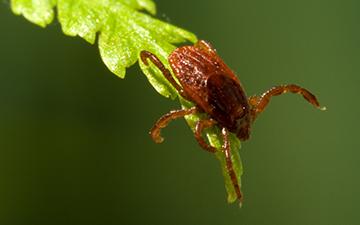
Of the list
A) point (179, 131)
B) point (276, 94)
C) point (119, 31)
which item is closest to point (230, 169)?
point (276, 94)

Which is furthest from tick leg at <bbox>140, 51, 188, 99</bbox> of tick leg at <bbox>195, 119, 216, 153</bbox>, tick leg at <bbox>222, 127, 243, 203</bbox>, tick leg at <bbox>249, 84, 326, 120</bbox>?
tick leg at <bbox>249, 84, 326, 120</bbox>

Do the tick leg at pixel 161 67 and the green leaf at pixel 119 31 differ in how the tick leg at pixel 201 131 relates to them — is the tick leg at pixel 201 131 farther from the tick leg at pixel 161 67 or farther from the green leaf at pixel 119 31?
the tick leg at pixel 161 67

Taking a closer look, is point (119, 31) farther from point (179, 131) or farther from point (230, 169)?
point (179, 131)

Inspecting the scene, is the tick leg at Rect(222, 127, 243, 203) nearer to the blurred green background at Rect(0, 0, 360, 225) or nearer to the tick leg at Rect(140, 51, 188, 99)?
the tick leg at Rect(140, 51, 188, 99)

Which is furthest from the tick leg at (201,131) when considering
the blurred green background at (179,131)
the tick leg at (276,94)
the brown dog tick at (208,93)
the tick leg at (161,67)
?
the blurred green background at (179,131)

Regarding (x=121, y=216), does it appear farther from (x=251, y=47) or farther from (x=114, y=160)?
(x=251, y=47)

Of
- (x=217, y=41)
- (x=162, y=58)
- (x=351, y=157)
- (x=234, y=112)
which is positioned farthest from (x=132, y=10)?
(x=351, y=157)
